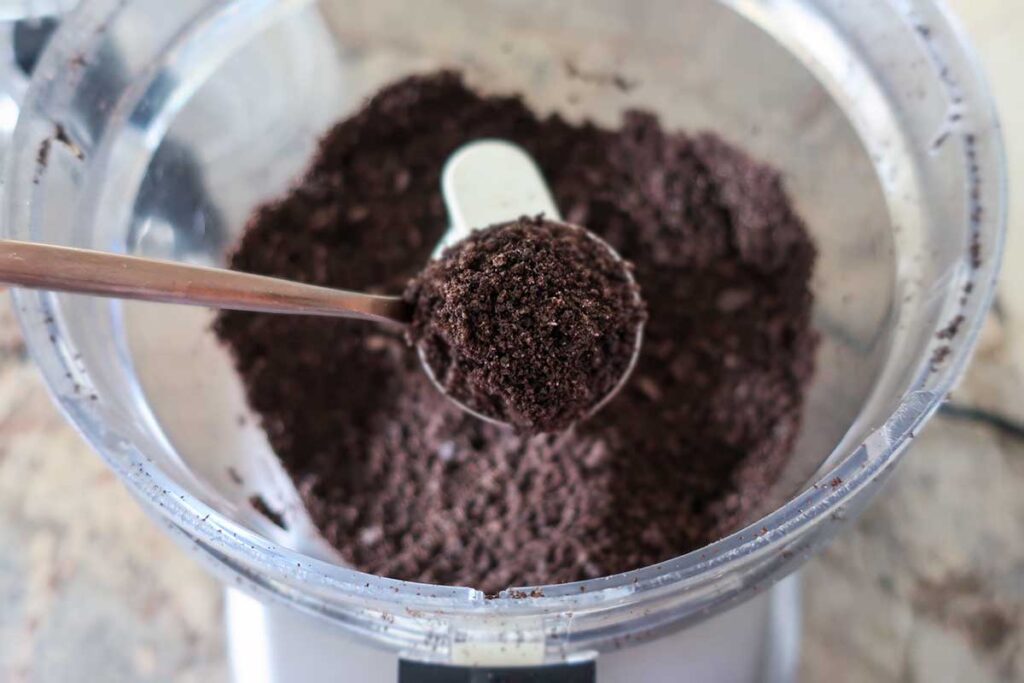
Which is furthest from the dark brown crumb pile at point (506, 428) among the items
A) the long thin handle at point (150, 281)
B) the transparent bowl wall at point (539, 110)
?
the long thin handle at point (150, 281)

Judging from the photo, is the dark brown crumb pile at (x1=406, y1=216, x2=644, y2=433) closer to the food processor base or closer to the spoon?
the spoon

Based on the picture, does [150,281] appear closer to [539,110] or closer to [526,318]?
[526,318]

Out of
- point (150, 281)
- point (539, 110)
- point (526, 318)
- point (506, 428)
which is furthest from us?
point (539, 110)

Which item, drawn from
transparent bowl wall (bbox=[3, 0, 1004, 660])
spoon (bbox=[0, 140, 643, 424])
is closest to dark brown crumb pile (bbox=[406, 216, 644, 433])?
spoon (bbox=[0, 140, 643, 424])

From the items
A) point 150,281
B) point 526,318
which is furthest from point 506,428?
point 150,281

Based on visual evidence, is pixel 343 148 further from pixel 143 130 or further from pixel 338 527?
pixel 338 527
